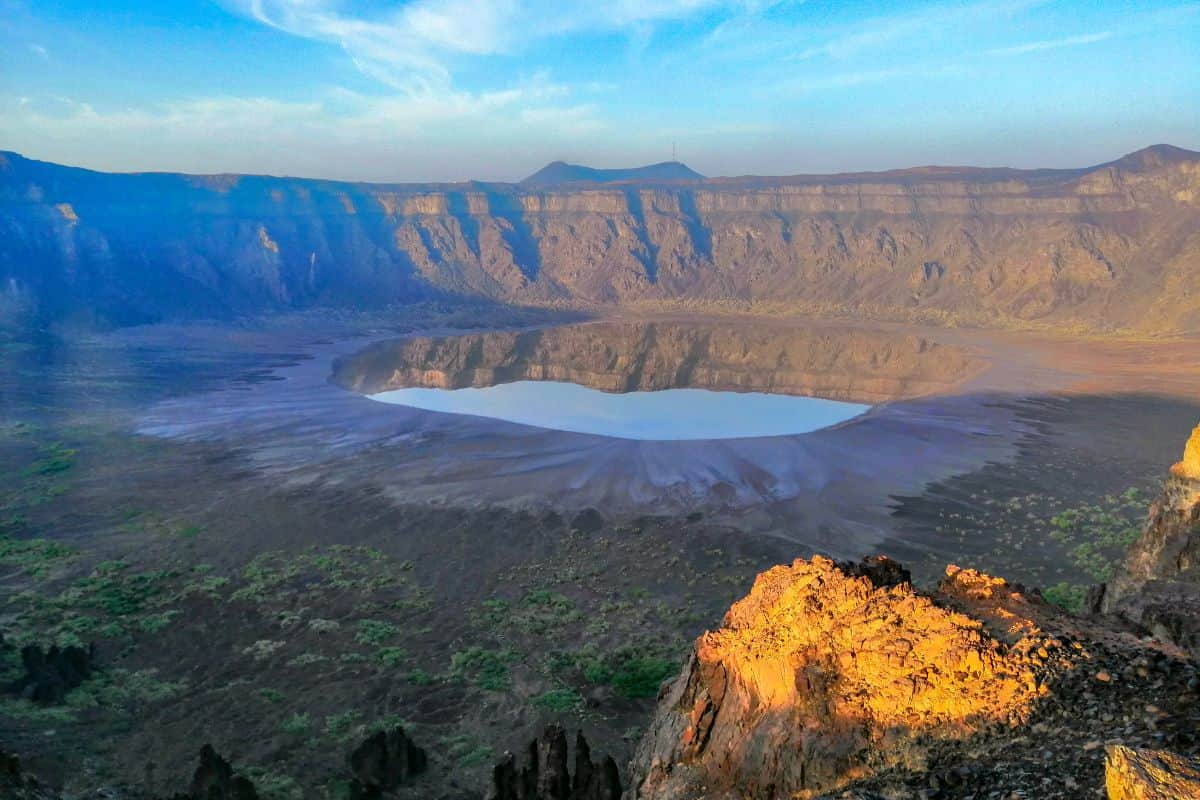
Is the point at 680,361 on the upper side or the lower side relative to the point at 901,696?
lower

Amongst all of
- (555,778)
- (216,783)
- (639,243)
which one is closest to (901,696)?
(555,778)

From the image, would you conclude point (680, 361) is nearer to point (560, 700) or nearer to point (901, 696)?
point (560, 700)

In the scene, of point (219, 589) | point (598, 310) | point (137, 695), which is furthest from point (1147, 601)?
point (598, 310)

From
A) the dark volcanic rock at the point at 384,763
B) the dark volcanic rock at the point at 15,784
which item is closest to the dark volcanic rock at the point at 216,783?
the dark volcanic rock at the point at 384,763

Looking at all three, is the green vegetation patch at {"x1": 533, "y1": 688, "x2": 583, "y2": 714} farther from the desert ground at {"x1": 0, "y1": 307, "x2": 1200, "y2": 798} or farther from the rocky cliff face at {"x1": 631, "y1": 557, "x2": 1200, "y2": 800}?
the rocky cliff face at {"x1": 631, "y1": 557, "x2": 1200, "y2": 800}

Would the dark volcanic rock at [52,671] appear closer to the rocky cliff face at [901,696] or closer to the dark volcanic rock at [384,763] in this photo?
the dark volcanic rock at [384,763]

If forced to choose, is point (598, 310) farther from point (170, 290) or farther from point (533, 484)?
point (533, 484)
